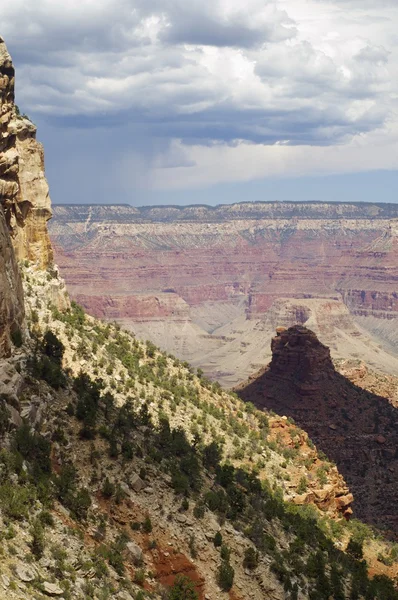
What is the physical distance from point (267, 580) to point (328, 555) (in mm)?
8187

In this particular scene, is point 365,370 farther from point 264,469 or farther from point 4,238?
point 4,238

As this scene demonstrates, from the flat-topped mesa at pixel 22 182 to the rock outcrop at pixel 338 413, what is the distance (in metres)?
47.6

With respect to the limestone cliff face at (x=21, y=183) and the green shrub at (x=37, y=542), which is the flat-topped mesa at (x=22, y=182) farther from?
the green shrub at (x=37, y=542)

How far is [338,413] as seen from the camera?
12988 centimetres

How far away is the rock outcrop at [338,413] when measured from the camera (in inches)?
4183

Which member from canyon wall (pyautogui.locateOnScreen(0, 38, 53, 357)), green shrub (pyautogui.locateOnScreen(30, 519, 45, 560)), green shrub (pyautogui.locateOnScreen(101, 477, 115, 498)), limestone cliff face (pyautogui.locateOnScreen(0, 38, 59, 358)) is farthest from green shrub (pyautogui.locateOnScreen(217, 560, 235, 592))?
limestone cliff face (pyautogui.locateOnScreen(0, 38, 59, 358))

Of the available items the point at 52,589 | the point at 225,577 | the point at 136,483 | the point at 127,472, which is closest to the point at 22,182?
the point at 127,472

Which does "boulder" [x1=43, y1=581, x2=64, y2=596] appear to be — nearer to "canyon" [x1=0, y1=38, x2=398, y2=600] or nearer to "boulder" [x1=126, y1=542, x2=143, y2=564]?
"canyon" [x1=0, y1=38, x2=398, y2=600]

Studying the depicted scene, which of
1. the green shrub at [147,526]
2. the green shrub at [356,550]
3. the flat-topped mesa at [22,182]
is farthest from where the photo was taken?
the flat-topped mesa at [22,182]

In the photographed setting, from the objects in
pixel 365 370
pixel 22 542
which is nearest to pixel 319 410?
pixel 365 370

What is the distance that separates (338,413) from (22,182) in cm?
7636

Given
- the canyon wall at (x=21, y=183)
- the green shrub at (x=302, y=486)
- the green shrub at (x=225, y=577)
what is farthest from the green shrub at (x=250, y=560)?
the canyon wall at (x=21, y=183)

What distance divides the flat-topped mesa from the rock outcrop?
47649 millimetres

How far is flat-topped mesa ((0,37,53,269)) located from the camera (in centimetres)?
5928
